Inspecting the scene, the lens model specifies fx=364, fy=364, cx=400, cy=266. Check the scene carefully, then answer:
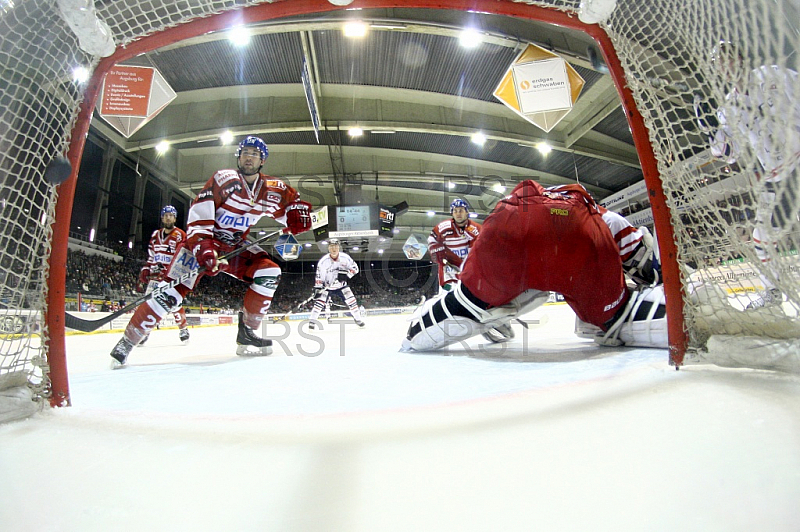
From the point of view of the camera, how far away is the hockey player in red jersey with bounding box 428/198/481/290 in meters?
4.20

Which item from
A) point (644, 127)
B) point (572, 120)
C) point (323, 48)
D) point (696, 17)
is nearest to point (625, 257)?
point (644, 127)

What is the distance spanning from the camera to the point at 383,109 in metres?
7.80

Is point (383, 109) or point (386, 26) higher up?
point (383, 109)

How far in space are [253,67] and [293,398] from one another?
7.35 metres

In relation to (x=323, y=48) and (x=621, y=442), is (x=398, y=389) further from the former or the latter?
(x=323, y=48)

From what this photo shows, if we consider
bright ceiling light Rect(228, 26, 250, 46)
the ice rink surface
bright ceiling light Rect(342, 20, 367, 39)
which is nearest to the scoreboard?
bright ceiling light Rect(228, 26, 250, 46)

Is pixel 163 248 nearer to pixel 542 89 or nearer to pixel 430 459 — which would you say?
pixel 430 459

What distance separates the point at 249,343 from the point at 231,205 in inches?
33.5

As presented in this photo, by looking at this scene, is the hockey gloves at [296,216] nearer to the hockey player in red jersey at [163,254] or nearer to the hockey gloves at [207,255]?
the hockey gloves at [207,255]

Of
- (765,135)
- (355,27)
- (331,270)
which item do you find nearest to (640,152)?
(765,135)

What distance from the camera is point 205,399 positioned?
36.0 inches

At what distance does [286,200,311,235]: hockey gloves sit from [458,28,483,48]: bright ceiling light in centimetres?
444

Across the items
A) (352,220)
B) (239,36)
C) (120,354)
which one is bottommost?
(120,354)

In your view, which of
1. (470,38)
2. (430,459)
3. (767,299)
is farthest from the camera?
(470,38)
